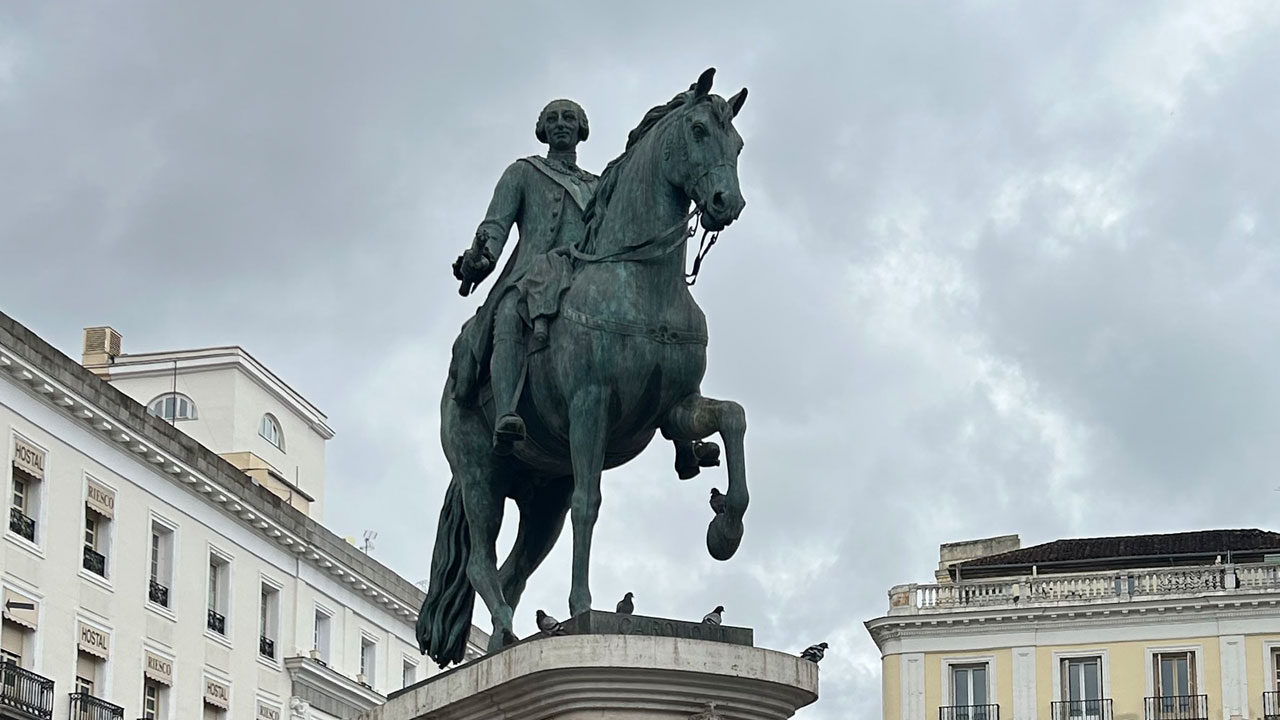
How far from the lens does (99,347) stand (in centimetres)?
6359

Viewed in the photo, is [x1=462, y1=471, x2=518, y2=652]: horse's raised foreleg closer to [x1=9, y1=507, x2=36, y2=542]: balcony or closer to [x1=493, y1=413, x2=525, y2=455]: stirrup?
[x1=493, y1=413, x2=525, y2=455]: stirrup

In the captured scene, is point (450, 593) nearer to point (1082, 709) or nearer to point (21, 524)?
point (21, 524)

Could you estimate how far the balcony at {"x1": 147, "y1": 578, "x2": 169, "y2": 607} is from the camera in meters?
50.4

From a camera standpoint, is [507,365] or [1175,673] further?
[1175,673]

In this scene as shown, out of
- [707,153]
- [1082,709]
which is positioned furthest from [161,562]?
[707,153]

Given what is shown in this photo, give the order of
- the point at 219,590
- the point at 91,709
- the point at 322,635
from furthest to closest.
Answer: the point at 322,635
the point at 219,590
the point at 91,709

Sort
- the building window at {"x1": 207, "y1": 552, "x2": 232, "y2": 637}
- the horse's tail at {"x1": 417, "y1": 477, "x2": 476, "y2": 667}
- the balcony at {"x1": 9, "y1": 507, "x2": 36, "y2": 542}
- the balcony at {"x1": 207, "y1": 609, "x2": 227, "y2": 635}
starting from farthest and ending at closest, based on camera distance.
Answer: the building window at {"x1": 207, "y1": 552, "x2": 232, "y2": 637} < the balcony at {"x1": 207, "y1": 609, "x2": 227, "y2": 635} < the balcony at {"x1": 9, "y1": 507, "x2": 36, "y2": 542} < the horse's tail at {"x1": 417, "y1": 477, "x2": 476, "y2": 667}

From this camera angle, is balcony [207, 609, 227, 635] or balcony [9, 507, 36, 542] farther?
balcony [207, 609, 227, 635]

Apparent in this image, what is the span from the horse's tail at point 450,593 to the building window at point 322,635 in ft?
151

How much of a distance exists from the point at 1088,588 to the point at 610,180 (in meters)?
54.4

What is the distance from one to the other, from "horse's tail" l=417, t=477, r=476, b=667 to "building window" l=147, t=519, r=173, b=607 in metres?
38.8

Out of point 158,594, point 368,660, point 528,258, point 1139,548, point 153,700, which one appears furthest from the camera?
point 1139,548

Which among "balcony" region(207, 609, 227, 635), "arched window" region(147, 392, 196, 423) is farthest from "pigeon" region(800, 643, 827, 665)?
"arched window" region(147, 392, 196, 423)

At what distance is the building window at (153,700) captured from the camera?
164 feet
